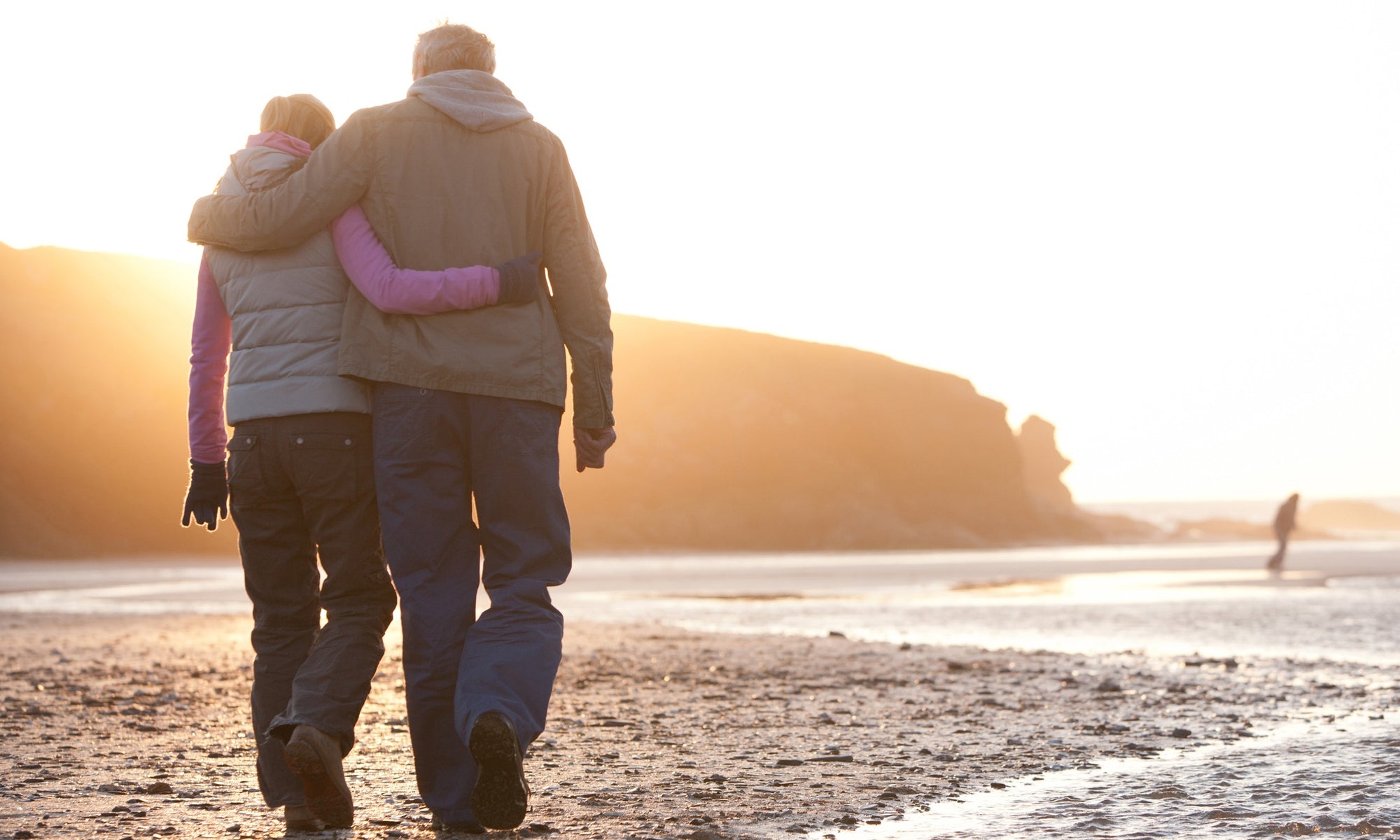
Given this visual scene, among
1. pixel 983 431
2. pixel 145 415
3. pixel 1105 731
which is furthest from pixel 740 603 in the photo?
pixel 983 431

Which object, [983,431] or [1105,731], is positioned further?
[983,431]

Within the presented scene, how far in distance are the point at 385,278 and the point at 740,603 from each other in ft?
48.1

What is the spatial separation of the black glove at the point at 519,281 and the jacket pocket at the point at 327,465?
522 mm

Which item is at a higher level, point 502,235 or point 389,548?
point 502,235

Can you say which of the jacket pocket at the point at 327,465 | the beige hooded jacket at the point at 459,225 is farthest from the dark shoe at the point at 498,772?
the beige hooded jacket at the point at 459,225

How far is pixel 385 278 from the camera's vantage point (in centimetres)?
304

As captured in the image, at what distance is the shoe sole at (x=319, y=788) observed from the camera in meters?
2.98

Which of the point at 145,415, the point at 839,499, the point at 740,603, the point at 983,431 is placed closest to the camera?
the point at 740,603

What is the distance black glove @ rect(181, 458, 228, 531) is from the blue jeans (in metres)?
0.54

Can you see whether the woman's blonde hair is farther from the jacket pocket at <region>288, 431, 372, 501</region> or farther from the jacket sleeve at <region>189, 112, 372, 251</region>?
the jacket pocket at <region>288, 431, 372, 501</region>

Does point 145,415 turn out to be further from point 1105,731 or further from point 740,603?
point 1105,731

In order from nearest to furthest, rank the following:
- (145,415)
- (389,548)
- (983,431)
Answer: (389,548), (145,415), (983,431)

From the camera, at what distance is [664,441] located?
66875 millimetres

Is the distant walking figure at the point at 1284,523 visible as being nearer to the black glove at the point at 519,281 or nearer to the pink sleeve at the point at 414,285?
the black glove at the point at 519,281
